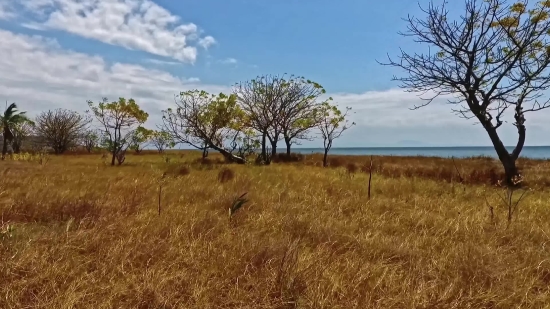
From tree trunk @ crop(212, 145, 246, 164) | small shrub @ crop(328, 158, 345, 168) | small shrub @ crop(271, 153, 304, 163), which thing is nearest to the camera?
small shrub @ crop(328, 158, 345, 168)

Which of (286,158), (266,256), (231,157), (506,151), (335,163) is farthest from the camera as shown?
(286,158)

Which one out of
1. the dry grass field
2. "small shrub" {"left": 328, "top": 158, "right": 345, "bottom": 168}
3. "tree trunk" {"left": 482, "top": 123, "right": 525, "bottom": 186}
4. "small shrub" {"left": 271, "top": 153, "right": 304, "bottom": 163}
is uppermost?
"tree trunk" {"left": 482, "top": 123, "right": 525, "bottom": 186}

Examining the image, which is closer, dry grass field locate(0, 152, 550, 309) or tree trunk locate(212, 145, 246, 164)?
dry grass field locate(0, 152, 550, 309)

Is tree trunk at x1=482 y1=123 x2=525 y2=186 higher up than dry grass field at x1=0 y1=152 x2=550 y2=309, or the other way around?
tree trunk at x1=482 y1=123 x2=525 y2=186

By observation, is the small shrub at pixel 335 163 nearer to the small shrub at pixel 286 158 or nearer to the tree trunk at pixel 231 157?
the small shrub at pixel 286 158

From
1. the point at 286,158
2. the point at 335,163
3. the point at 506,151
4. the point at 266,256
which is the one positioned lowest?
the point at 266,256

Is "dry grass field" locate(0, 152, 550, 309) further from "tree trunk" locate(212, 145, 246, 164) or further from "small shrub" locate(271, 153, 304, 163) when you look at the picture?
"small shrub" locate(271, 153, 304, 163)

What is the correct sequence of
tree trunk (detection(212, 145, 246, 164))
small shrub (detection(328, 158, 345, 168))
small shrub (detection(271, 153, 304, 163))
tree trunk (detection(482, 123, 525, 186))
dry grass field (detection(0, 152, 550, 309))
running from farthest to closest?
1. small shrub (detection(271, 153, 304, 163))
2. tree trunk (detection(212, 145, 246, 164))
3. small shrub (detection(328, 158, 345, 168))
4. tree trunk (detection(482, 123, 525, 186))
5. dry grass field (detection(0, 152, 550, 309))

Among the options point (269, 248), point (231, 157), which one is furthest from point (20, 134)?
point (269, 248)

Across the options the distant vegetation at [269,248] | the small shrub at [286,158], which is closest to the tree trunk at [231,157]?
the small shrub at [286,158]

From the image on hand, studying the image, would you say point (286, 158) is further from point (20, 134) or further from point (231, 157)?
point (20, 134)

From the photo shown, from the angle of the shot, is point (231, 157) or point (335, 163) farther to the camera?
point (231, 157)

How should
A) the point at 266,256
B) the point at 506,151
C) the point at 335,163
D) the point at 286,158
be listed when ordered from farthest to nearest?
the point at 286,158
the point at 335,163
the point at 506,151
the point at 266,256

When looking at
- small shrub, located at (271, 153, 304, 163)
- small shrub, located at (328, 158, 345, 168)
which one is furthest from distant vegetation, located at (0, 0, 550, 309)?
small shrub, located at (271, 153, 304, 163)
